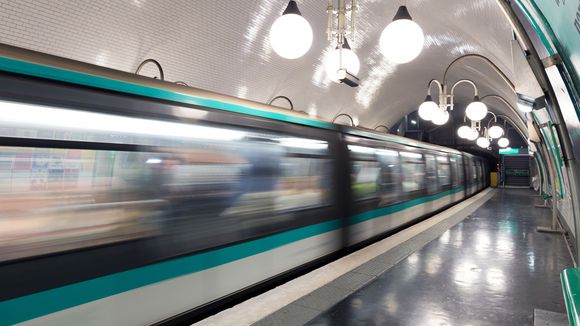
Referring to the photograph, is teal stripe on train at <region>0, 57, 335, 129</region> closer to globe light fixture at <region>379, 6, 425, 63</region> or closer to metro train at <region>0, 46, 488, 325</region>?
metro train at <region>0, 46, 488, 325</region>

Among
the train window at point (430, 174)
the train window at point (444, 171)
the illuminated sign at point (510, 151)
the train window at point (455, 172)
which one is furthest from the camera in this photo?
the illuminated sign at point (510, 151)

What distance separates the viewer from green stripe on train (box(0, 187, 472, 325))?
2500 millimetres

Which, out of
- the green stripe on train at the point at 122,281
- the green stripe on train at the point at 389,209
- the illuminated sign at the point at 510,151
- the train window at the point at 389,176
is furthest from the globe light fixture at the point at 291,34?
the illuminated sign at the point at 510,151

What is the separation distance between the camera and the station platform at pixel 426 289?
3.75m

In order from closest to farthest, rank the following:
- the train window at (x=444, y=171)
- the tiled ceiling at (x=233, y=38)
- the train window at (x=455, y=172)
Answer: the tiled ceiling at (x=233, y=38)
the train window at (x=444, y=171)
the train window at (x=455, y=172)

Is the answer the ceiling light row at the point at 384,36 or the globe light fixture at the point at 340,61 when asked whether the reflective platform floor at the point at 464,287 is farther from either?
the globe light fixture at the point at 340,61

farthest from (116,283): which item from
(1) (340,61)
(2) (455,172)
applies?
(2) (455,172)

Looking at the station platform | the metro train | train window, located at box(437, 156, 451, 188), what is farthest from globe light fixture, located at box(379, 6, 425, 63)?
train window, located at box(437, 156, 451, 188)

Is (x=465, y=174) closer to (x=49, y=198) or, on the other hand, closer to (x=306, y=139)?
(x=306, y=139)

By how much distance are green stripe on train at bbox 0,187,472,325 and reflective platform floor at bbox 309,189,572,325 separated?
1075 millimetres

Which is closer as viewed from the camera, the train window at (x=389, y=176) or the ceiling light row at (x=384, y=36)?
the ceiling light row at (x=384, y=36)

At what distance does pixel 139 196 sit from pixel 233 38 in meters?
8.19

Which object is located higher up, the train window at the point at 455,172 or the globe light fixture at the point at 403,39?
the globe light fixture at the point at 403,39

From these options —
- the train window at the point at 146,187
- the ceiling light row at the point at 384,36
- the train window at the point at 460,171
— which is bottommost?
the train window at the point at 146,187
